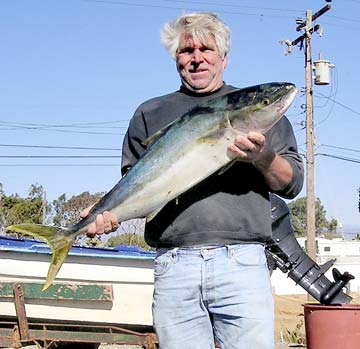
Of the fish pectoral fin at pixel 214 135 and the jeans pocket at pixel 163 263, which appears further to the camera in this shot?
the jeans pocket at pixel 163 263

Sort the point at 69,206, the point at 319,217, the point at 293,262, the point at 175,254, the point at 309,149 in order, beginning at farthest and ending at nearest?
the point at 319,217
the point at 69,206
the point at 309,149
the point at 293,262
the point at 175,254

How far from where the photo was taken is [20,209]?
3656 cm

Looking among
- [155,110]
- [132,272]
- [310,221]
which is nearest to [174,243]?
[155,110]

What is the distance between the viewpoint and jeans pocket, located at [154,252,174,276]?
3.44m

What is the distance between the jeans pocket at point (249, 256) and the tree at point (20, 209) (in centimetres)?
2996

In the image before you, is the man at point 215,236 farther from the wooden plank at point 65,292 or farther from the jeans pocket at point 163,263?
the wooden plank at point 65,292

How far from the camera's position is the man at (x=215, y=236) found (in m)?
3.31

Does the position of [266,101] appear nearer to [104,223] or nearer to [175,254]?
[175,254]

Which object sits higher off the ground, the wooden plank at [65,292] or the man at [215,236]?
the man at [215,236]

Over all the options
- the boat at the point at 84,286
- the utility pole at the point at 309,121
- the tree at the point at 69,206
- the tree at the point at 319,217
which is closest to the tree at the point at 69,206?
the tree at the point at 69,206

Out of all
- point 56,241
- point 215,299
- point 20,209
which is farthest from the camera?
point 20,209

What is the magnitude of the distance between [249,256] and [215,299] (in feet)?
0.84

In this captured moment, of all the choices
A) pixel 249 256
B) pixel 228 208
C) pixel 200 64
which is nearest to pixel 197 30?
pixel 200 64

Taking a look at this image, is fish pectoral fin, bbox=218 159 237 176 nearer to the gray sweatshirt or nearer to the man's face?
the gray sweatshirt
